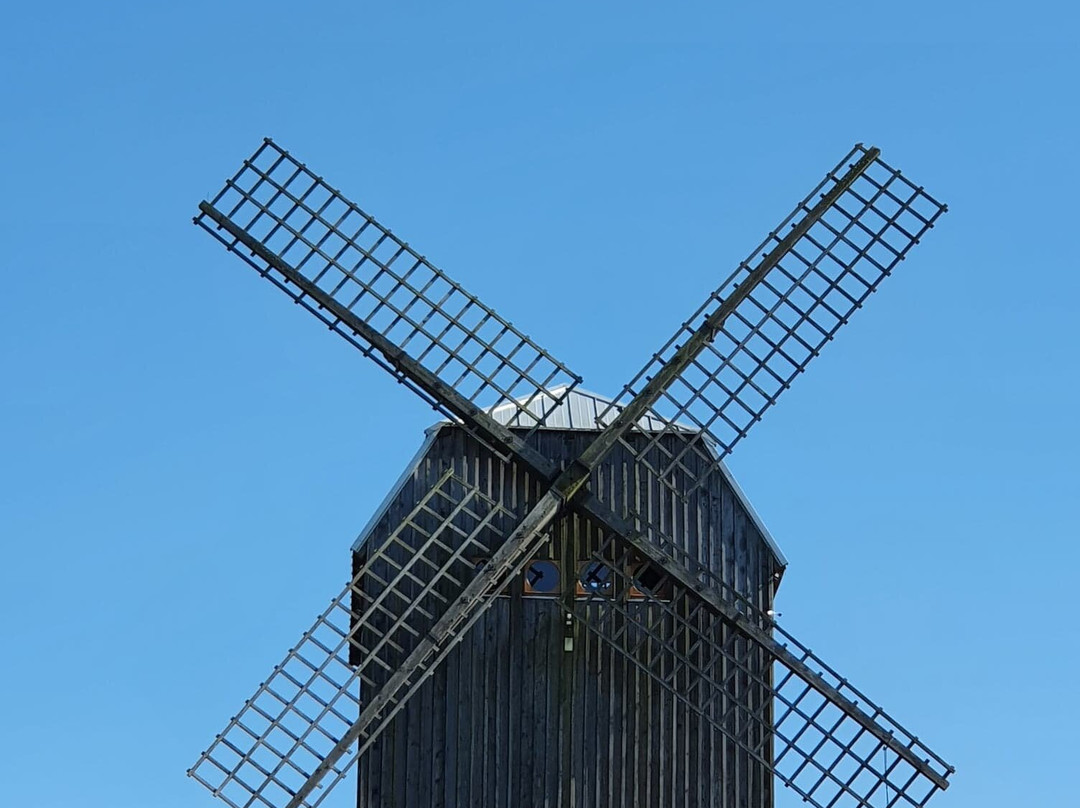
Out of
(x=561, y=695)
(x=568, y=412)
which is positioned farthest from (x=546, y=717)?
(x=568, y=412)

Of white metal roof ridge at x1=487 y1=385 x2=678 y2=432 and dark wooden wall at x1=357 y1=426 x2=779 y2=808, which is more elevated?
white metal roof ridge at x1=487 y1=385 x2=678 y2=432

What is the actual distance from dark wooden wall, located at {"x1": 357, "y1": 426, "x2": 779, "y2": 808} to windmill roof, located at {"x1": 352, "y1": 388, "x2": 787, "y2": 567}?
0.26 feet

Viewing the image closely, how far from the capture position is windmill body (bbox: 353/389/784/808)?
2275 cm

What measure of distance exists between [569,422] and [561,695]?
8.65 ft

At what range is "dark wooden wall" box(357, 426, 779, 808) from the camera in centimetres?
2275

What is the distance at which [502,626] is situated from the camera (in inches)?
906

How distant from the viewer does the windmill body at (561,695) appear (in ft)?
74.6

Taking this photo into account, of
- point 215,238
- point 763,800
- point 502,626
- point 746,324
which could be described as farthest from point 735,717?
point 215,238

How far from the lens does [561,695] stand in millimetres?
22953

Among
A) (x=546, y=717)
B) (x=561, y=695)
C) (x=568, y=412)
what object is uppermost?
(x=568, y=412)

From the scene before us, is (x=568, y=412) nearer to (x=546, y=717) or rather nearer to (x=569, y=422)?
(x=569, y=422)

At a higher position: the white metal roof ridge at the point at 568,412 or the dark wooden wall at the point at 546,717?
the white metal roof ridge at the point at 568,412

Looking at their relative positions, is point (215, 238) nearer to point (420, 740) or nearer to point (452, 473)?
point (452, 473)

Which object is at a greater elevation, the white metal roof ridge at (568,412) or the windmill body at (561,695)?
the white metal roof ridge at (568,412)
